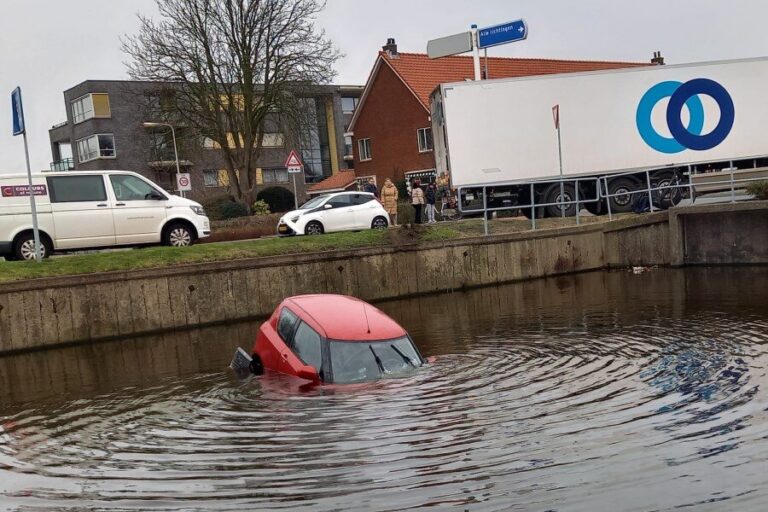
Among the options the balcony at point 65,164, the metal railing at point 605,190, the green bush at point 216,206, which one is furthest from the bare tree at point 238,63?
the balcony at point 65,164

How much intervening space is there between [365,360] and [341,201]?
13929 mm

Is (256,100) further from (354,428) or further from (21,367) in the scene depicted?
(354,428)

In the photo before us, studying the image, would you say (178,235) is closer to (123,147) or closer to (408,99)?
(408,99)

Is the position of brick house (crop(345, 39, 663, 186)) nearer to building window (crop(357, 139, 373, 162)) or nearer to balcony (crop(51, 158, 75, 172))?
building window (crop(357, 139, 373, 162))

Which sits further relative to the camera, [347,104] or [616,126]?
[347,104]

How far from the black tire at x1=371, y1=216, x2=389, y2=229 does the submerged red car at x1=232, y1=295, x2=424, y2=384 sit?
42.2 feet

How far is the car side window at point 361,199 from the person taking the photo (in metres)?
22.8

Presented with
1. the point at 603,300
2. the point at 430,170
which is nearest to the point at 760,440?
the point at 603,300

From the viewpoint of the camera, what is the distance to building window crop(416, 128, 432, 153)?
46.5 meters

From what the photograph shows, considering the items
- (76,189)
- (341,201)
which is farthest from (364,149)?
(76,189)

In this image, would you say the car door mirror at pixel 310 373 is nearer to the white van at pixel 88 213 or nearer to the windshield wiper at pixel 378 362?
the windshield wiper at pixel 378 362

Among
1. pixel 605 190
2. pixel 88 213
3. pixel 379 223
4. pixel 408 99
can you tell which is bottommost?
pixel 379 223

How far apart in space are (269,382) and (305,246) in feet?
31.4

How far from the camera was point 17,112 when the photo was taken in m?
16.0
